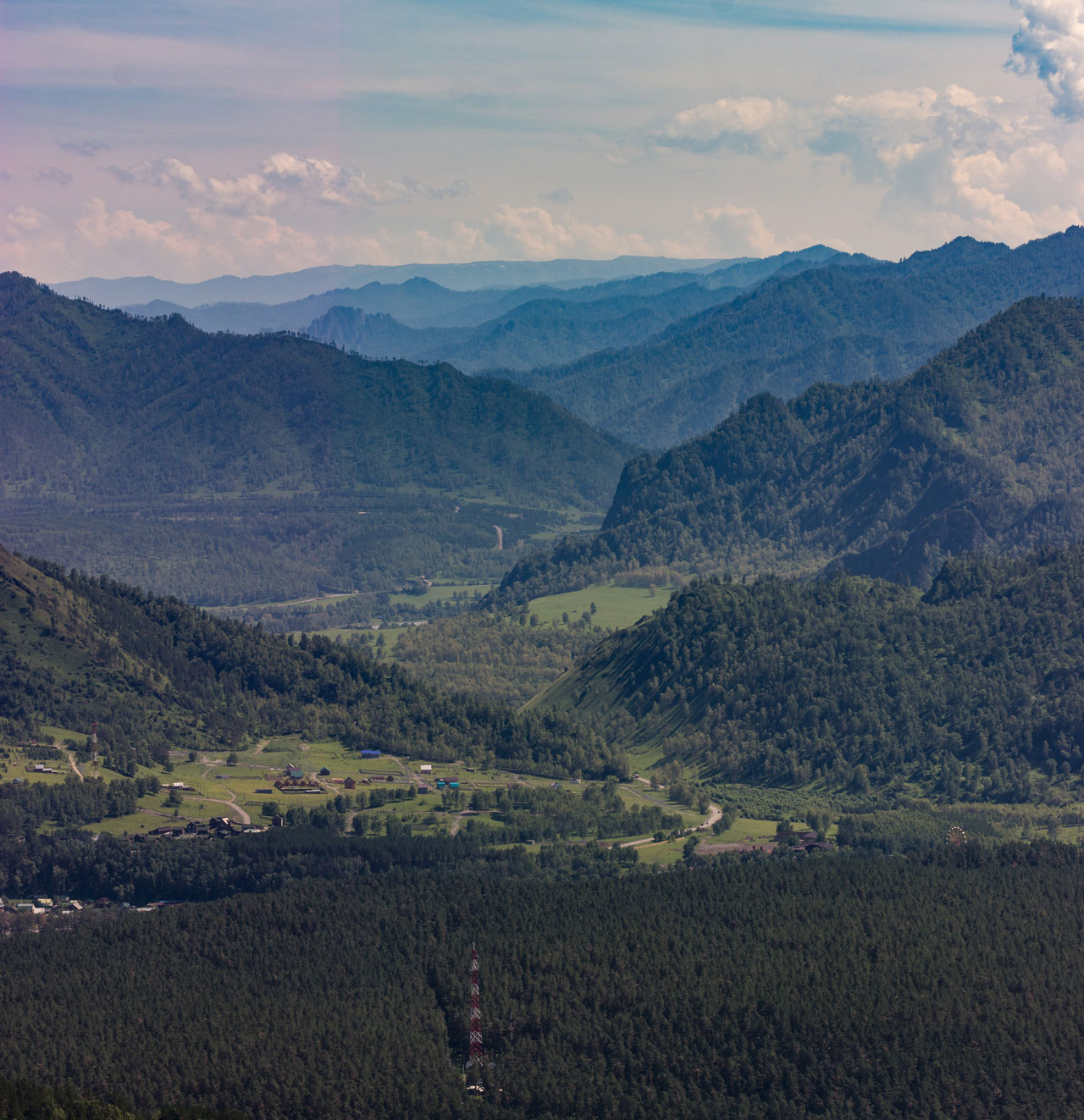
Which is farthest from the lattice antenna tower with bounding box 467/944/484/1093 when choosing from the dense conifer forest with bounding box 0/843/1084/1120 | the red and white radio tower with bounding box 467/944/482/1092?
the dense conifer forest with bounding box 0/843/1084/1120

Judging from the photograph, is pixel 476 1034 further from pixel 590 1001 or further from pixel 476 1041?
pixel 590 1001

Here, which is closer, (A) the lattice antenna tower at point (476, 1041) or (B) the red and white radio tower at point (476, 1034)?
(A) the lattice antenna tower at point (476, 1041)

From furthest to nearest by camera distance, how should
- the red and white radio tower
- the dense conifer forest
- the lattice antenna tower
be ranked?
the red and white radio tower
the lattice antenna tower
the dense conifer forest

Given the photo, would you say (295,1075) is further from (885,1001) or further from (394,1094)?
(885,1001)

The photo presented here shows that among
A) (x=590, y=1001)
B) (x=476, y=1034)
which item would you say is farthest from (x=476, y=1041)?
(x=590, y=1001)

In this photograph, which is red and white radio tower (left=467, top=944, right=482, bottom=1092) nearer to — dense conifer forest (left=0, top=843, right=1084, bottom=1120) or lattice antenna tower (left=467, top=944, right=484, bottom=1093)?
lattice antenna tower (left=467, top=944, right=484, bottom=1093)

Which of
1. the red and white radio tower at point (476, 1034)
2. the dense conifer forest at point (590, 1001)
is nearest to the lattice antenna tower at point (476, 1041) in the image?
the red and white radio tower at point (476, 1034)

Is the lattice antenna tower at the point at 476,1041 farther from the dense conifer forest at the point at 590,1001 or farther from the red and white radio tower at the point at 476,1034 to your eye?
the dense conifer forest at the point at 590,1001

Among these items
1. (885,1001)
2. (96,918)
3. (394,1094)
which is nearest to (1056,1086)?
(885,1001)
